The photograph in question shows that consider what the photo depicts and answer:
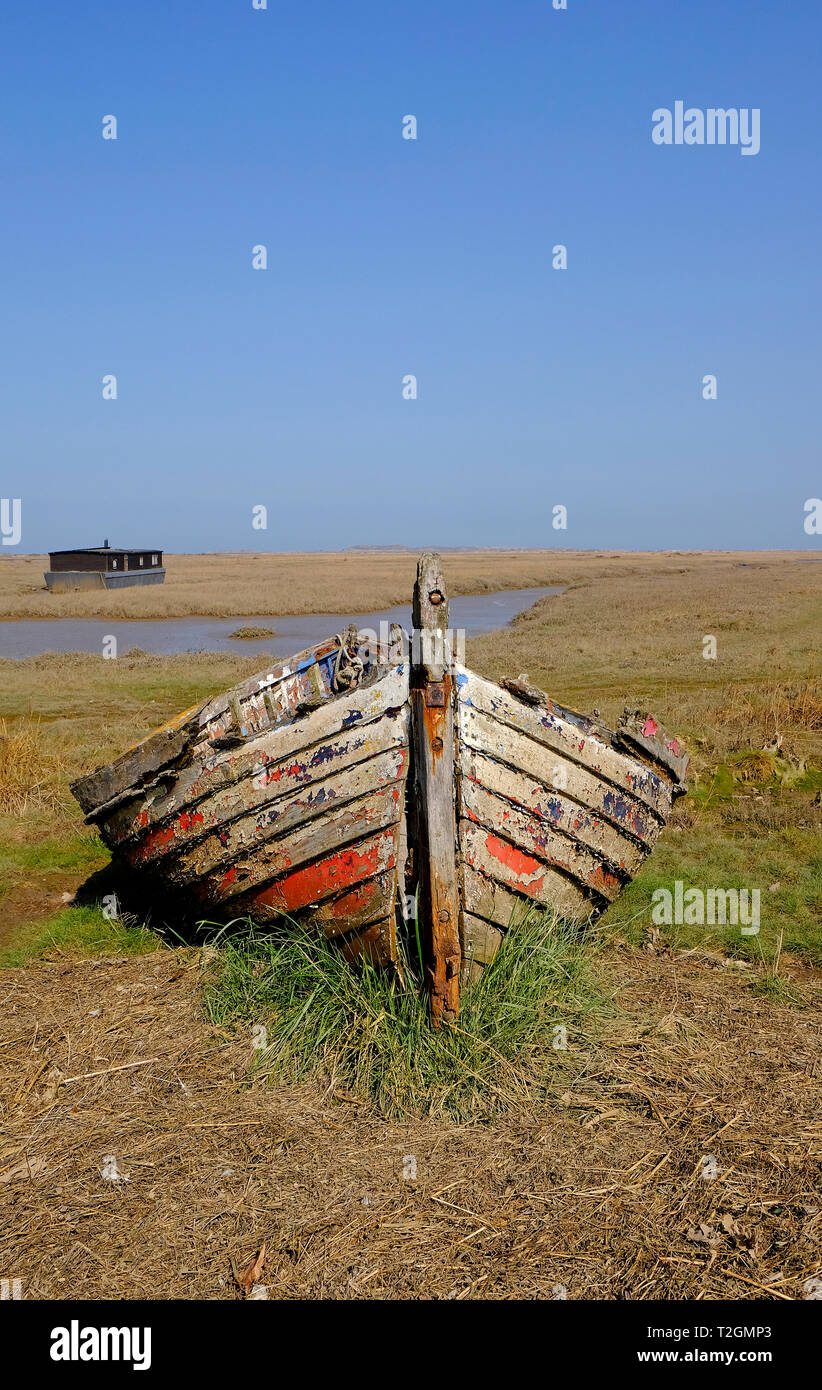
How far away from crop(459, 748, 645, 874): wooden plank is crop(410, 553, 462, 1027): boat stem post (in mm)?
183

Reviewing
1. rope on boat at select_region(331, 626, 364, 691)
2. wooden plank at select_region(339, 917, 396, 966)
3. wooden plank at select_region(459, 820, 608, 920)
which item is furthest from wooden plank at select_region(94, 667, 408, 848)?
rope on boat at select_region(331, 626, 364, 691)

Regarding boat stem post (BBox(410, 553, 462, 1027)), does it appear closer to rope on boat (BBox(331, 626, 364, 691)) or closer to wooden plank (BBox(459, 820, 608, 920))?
wooden plank (BBox(459, 820, 608, 920))

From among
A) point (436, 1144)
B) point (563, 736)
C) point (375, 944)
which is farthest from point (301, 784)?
point (436, 1144)

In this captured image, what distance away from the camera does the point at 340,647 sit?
9.12m

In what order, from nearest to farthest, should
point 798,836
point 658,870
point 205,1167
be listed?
point 205,1167 < point 658,870 < point 798,836

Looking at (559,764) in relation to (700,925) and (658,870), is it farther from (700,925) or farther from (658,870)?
(658,870)

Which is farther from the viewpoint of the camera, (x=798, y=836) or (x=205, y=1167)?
(x=798, y=836)

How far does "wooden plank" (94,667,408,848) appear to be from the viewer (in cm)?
491

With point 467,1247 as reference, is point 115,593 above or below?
above

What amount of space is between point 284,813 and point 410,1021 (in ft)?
4.10

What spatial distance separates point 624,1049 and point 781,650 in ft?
51.0

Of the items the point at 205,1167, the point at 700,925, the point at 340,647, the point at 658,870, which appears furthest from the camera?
the point at 340,647

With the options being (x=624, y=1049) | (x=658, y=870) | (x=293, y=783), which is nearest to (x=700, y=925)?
(x=658, y=870)

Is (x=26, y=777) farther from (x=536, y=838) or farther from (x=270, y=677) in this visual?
(x=536, y=838)
